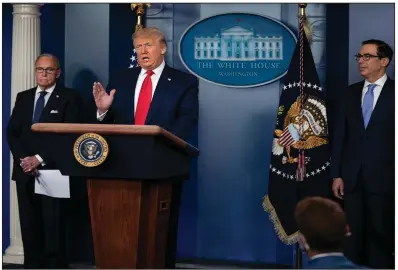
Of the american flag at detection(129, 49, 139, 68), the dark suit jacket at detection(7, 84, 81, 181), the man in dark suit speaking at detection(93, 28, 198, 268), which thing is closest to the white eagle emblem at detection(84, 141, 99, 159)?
the man in dark suit speaking at detection(93, 28, 198, 268)

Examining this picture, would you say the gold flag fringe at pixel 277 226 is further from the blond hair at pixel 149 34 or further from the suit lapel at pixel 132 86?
the blond hair at pixel 149 34

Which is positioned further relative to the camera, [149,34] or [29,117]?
[29,117]

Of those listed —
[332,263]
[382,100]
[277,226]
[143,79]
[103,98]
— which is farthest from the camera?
[277,226]

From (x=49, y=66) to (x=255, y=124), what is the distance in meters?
1.45

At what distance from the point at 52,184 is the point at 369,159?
2053 mm

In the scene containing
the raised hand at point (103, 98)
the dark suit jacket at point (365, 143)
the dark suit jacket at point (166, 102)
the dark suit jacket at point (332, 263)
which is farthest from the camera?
the dark suit jacket at point (365, 143)

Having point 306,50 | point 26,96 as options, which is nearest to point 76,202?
point 26,96

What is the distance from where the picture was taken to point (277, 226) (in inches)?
247

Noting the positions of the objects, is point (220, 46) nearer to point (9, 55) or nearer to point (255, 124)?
point (255, 124)

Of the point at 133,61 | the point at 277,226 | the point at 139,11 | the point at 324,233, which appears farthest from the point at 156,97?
the point at 324,233

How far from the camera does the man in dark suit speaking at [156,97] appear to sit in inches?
222

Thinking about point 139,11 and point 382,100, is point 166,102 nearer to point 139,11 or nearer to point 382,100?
point 139,11

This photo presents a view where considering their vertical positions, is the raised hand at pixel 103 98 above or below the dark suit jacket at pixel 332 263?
above

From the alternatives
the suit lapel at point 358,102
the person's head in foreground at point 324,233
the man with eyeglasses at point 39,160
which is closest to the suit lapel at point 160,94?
the man with eyeglasses at point 39,160
